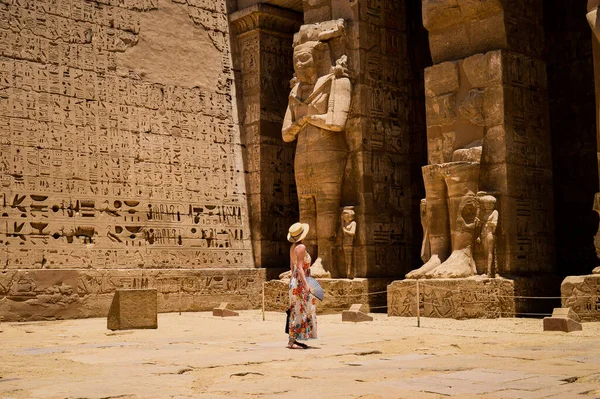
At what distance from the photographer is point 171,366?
5699mm

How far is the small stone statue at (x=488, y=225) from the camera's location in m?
10.0

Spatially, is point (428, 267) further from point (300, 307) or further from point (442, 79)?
point (300, 307)

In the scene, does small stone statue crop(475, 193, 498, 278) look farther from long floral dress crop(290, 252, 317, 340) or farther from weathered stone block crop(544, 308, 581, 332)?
long floral dress crop(290, 252, 317, 340)

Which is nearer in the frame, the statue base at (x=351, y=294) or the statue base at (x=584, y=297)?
the statue base at (x=584, y=297)

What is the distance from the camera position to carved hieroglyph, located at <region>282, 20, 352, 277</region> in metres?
11.8

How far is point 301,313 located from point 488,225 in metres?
3.94

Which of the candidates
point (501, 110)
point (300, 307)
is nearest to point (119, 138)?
point (501, 110)

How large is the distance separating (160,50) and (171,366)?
840cm

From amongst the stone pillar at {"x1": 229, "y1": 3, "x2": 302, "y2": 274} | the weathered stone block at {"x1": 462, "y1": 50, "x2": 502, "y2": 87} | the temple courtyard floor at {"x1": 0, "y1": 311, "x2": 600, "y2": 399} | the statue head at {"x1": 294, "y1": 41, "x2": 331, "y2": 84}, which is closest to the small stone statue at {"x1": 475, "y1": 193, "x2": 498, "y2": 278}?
the temple courtyard floor at {"x1": 0, "y1": 311, "x2": 600, "y2": 399}

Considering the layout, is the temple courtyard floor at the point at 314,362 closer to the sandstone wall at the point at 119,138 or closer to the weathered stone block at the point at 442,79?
the sandstone wall at the point at 119,138

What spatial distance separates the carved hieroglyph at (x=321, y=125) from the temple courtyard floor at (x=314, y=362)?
2970 mm

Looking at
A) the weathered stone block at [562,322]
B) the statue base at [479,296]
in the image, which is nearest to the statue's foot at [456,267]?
the statue base at [479,296]

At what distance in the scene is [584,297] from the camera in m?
8.79

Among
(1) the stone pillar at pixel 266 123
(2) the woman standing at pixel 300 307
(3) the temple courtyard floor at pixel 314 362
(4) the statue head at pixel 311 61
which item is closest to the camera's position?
(3) the temple courtyard floor at pixel 314 362
